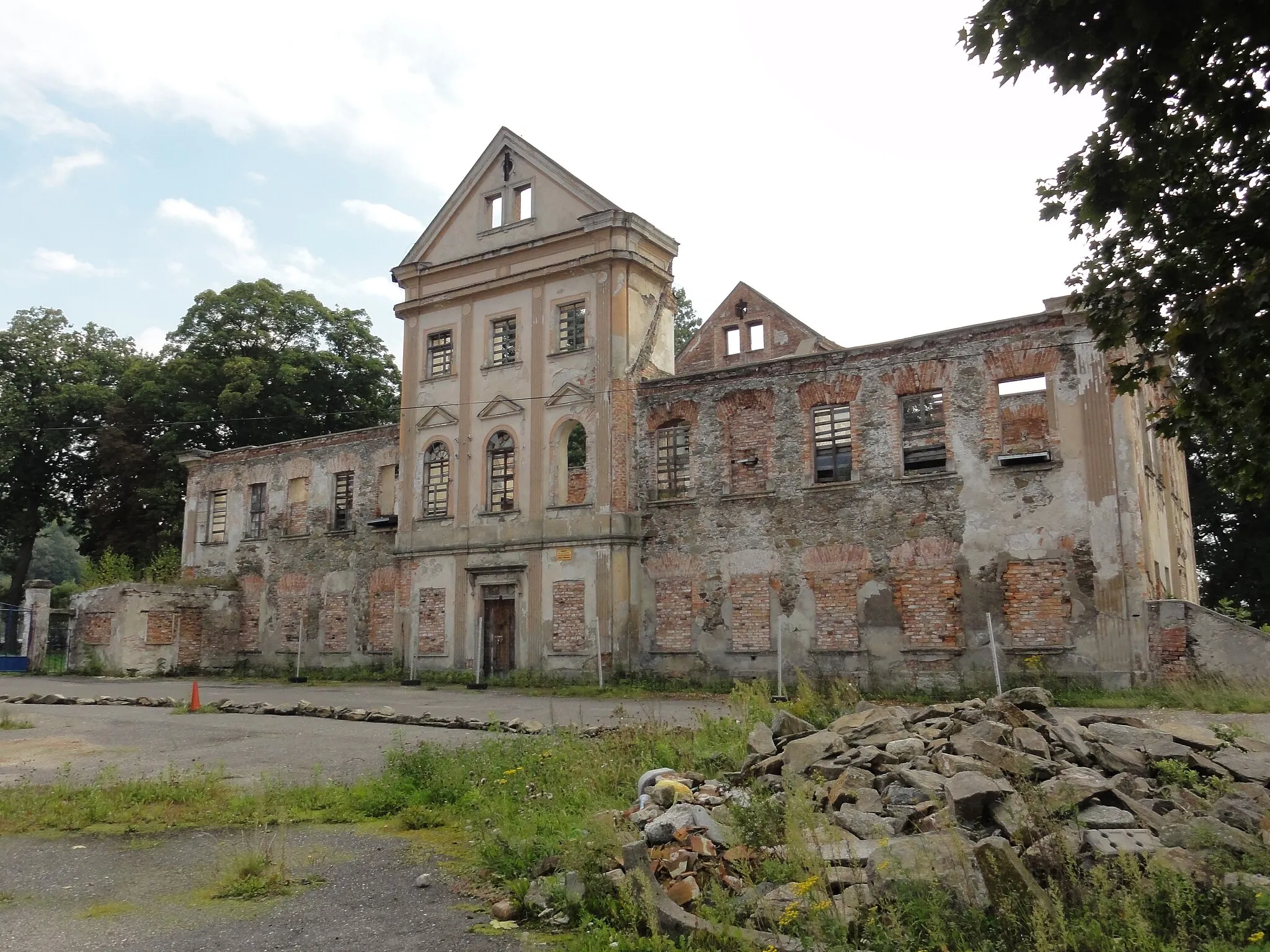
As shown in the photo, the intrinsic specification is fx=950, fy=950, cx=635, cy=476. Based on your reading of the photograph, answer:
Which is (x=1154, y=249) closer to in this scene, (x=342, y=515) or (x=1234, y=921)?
(x=1234, y=921)

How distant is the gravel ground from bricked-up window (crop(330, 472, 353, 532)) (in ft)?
66.3

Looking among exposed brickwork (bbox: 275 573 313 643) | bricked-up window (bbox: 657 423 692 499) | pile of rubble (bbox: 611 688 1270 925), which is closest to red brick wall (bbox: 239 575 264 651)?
exposed brickwork (bbox: 275 573 313 643)

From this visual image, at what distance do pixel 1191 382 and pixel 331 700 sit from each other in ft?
56.8

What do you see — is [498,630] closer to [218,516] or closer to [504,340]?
[504,340]

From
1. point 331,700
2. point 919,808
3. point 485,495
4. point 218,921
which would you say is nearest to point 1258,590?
point 485,495

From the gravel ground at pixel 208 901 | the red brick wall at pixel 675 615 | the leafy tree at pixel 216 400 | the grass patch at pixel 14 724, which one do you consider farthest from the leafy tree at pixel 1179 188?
the leafy tree at pixel 216 400

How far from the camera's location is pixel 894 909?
16.3 feet

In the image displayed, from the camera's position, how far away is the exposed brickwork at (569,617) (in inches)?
854

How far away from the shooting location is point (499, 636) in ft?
75.9

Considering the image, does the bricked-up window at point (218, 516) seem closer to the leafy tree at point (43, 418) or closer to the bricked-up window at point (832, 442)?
the leafy tree at point (43, 418)

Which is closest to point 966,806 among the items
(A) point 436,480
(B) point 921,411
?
(A) point 436,480

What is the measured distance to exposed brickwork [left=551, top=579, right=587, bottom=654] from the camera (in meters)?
21.7

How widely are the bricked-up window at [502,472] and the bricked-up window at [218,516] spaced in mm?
11519

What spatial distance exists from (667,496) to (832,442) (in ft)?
13.2
